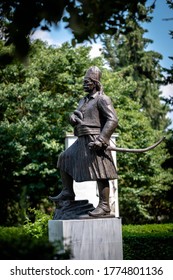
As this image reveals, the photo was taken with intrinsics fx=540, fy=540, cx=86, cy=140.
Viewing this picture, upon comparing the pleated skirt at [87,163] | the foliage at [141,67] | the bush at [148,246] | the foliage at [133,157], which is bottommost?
the bush at [148,246]

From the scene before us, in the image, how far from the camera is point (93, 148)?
6.27 metres

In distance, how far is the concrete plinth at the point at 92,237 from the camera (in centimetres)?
608

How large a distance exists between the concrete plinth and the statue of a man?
0.15 meters

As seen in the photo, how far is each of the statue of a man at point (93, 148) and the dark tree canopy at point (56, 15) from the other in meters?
2.02

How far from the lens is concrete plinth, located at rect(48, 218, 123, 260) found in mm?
6078

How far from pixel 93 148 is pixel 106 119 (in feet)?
1.43

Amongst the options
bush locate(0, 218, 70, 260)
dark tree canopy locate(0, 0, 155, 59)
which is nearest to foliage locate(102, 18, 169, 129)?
dark tree canopy locate(0, 0, 155, 59)

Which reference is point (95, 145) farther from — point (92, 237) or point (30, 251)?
point (30, 251)

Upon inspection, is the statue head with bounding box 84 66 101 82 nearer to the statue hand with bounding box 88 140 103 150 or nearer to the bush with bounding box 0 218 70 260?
the statue hand with bounding box 88 140 103 150

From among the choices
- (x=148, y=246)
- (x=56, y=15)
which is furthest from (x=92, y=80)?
(x=148, y=246)

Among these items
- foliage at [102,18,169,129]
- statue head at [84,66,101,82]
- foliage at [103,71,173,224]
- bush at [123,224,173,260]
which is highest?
foliage at [102,18,169,129]

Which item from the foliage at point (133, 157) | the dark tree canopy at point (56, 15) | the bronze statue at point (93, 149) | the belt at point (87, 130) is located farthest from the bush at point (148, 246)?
the foliage at point (133, 157)

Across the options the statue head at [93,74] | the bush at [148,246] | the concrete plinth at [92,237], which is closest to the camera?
the concrete plinth at [92,237]

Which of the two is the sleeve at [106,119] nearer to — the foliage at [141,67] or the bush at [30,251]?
the bush at [30,251]
